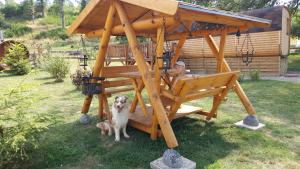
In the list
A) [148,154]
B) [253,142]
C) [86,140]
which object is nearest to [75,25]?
[86,140]

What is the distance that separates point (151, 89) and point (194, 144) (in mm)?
1469

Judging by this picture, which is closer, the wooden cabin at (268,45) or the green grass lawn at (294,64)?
the wooden cabin at (268,45)

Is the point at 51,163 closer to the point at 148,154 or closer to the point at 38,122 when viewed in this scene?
the point at 38,122

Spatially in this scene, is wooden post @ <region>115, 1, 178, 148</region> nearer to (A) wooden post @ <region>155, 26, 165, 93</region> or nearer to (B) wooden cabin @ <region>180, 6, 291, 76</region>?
(A) wooden post @ <region>155, 26, 165, 93</region>

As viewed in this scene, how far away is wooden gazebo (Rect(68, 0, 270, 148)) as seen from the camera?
428 cm

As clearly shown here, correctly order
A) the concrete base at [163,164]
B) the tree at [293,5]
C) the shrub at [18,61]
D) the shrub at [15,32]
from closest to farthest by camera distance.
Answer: the concrete base at [163,164] < the shrub at [18,61] < the tree at [293,5] < the shrub at [15,32]

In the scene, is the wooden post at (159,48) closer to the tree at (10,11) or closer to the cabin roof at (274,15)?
the cabin roof at (274,15)

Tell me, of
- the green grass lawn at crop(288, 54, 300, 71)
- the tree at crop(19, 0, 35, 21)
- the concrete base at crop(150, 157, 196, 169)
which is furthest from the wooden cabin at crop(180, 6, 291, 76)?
the tree at crop(19, 0, 35, 21)

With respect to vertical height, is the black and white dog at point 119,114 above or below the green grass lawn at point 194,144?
above

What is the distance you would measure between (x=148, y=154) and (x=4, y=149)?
224cm

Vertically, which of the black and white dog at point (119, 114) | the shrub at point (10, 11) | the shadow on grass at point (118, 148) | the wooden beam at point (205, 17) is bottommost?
the shadow on grass at point (118, 148)

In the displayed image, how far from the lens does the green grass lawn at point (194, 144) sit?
4.30 metres

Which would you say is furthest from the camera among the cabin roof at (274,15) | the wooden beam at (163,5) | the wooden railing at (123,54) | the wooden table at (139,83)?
the wooden railing at (123,54)

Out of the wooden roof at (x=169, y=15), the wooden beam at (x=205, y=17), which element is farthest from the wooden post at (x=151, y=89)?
the wooden beam at (x=205, y=17)
